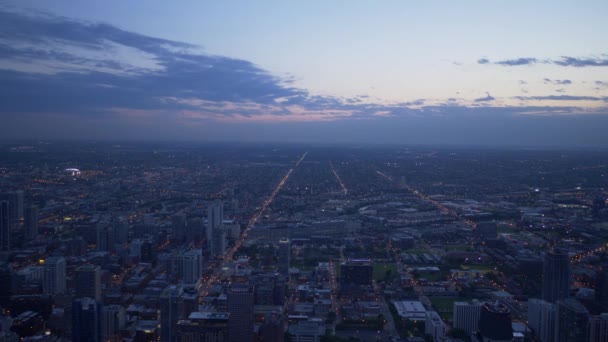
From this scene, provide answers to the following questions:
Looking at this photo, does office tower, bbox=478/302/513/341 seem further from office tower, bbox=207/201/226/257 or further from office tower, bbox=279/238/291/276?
office tower, bbox=207/201/226/257

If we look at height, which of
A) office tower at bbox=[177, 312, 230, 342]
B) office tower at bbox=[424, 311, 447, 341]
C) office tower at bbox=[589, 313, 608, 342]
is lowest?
office tower at bbox=[424, 311, 447, 341]

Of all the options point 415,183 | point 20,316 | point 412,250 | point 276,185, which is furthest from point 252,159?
point 20,316

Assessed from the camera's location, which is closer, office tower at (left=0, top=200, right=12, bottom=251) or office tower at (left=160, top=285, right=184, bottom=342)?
office tower at (left=160, top=285, right=184, bottom=342)

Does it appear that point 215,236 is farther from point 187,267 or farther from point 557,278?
point 557,278

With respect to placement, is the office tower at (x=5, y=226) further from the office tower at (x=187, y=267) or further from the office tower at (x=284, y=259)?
the office tower at (x=284, y=259)

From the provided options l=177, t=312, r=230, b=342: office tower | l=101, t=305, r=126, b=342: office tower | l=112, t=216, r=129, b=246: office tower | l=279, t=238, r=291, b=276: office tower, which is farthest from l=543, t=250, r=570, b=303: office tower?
l=112, t=216, r=129, b=246: office tower

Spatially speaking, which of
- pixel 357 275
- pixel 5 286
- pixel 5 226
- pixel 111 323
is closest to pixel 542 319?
pixel 357 275

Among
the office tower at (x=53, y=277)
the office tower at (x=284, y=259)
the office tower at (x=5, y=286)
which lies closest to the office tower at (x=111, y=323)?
the office tower at (x=5, y=286)
